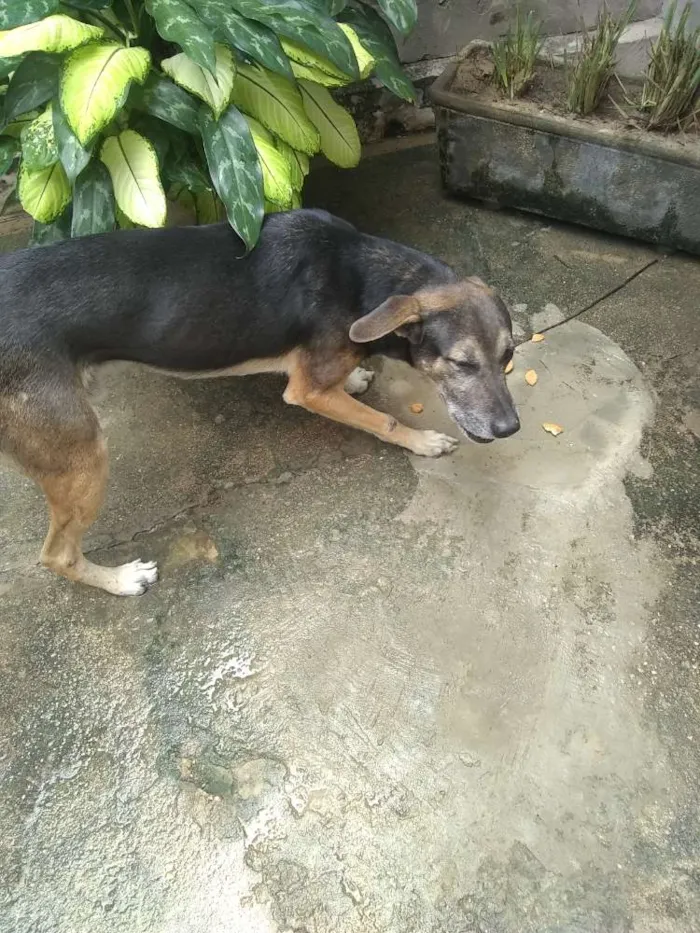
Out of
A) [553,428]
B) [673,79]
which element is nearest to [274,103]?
[553,428]

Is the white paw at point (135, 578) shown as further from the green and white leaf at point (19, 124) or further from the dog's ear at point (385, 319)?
the green and white leaf at point (19, 124)

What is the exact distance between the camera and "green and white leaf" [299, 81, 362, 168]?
3623 millimetres

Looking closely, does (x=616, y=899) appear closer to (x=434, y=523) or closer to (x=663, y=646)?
(x=663, y=646)

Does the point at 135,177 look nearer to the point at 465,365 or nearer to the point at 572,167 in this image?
the point at 465,365

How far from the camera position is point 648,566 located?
9.90 feet

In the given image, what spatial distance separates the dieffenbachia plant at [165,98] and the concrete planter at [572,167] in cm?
92

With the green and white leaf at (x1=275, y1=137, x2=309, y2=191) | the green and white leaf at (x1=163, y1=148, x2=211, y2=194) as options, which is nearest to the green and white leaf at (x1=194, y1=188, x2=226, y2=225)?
the green and white leaf at (x1=163, y1=148, x2=211, y2=194)

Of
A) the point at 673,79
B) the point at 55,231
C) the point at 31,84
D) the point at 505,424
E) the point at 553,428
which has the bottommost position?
the point at 553,428

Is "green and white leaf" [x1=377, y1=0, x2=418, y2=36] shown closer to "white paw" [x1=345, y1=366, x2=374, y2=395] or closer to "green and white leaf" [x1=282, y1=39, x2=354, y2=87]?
"green and white leaf" [x1=282, y1=39, x2=354, y2=87]

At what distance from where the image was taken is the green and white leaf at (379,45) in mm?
3475

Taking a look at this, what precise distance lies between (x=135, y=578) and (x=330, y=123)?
107 inches

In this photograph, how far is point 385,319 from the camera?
269 centimetres

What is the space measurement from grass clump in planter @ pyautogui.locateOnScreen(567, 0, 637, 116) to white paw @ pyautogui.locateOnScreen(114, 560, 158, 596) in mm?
3803

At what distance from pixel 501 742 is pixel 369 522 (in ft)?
3.83
